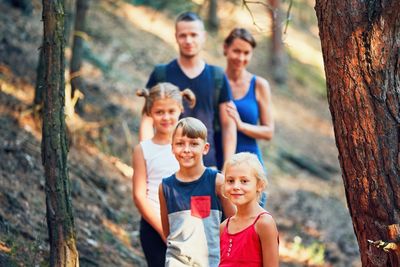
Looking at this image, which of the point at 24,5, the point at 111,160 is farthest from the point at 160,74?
the point at 24,5

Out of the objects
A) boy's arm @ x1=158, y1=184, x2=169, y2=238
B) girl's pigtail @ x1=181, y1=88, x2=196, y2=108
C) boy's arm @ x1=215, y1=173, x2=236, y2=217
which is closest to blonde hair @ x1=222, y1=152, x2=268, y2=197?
boy's arm @ x1=215, y1=173, x2=236, y2=217

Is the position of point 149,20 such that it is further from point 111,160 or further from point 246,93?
point 246,93

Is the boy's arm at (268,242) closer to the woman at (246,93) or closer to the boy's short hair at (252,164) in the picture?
the boy's short hair at (252,164)

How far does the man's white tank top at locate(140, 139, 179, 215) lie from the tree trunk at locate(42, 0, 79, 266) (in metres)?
0.65

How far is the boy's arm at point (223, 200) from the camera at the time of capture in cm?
539

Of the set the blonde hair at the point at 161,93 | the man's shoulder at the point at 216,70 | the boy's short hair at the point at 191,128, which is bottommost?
the boy's short hair at the point at 191,128

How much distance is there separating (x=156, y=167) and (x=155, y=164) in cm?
2

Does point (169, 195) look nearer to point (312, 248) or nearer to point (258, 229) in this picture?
point (258, 229)

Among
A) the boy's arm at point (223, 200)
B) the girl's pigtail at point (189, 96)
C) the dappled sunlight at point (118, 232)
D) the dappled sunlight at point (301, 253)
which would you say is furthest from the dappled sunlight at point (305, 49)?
the boy's arm at point (223, 200)

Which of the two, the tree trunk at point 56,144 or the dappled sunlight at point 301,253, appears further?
the dappled sunlight at point 301,253

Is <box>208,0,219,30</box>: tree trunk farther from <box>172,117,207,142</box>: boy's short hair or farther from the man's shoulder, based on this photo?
<box>172,117,207,142</box>: boy's short hair

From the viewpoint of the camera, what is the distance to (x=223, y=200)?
17.8ft

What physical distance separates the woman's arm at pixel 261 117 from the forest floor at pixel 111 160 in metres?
1.89

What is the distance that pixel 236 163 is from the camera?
5000 mm
